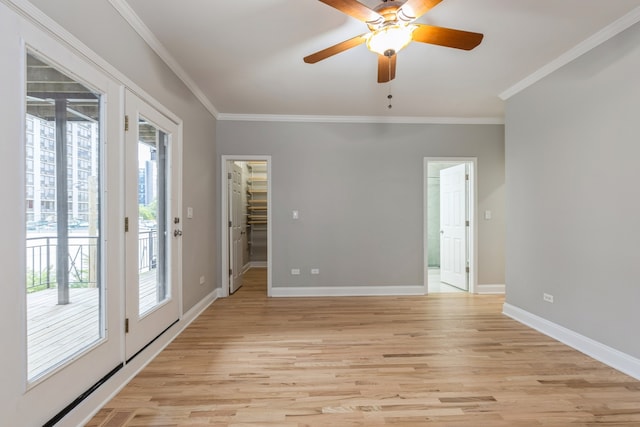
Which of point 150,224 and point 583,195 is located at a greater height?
point 583,195

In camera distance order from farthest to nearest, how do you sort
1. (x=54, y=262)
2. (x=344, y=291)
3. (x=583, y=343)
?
1. (x=344, y=291)
2. (x=583, y=343)
3. (x=54, y=262)

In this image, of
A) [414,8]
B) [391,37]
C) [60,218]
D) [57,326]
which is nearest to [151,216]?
[60,218]

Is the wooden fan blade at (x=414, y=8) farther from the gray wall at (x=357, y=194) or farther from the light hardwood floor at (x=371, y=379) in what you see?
the gray wall at (x=357, y=194)

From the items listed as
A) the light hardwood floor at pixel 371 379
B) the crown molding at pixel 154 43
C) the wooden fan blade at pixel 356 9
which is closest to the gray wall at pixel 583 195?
the light hardwood floor at pixel 371 379

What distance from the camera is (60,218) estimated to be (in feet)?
5.14

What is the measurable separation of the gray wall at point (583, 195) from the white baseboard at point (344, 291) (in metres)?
1.38

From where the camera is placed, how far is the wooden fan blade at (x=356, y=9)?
63.0 inches

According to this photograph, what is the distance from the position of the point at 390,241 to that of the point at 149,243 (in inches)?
126

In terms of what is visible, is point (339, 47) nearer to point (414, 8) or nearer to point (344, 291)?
point (414, 8)

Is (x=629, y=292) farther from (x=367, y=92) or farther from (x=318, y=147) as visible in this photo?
(x=318, y=147)

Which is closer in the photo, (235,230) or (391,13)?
(391,13)

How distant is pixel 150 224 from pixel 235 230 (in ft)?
7.39

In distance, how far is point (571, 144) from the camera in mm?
2699

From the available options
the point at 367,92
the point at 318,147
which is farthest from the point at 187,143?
the point at 367,92
